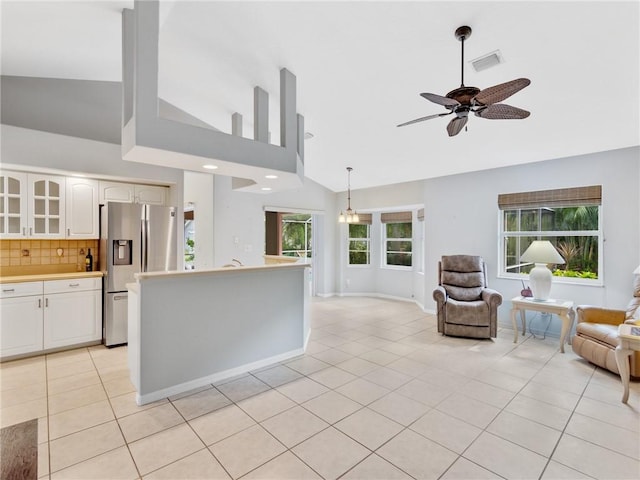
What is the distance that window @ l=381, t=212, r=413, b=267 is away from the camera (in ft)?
23.3

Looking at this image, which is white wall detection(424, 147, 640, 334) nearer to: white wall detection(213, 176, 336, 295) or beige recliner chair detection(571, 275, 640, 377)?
beige recliner chair detection(571, 275, 640, 377)

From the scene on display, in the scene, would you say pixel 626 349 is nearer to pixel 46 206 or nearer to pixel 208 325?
pixel 208 325

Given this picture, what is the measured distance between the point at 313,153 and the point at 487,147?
8.64ft

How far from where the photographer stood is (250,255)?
594 cm

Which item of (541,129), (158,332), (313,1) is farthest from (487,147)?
(158,332)

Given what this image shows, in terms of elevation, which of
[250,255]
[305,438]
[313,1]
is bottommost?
[305,438]

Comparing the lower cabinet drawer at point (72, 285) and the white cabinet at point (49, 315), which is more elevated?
the lower cabinet drawer at point (72, 285)

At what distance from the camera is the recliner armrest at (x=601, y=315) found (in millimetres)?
3568

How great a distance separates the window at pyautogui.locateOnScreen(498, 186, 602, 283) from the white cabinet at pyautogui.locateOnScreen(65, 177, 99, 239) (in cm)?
578

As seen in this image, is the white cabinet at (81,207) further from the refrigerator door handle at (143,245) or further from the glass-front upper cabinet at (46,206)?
the refrigerator door handle at (143,245)

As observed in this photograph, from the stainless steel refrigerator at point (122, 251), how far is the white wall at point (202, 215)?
1.31 meters

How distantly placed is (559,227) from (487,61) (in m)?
3.07

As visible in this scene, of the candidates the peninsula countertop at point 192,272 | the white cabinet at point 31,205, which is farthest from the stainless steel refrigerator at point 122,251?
the peninsula countertop at point 192,272

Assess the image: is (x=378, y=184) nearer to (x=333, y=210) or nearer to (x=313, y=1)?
(x=333, y=210)
